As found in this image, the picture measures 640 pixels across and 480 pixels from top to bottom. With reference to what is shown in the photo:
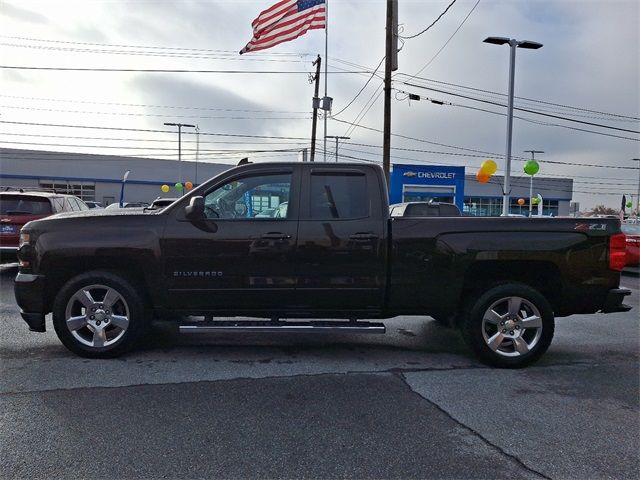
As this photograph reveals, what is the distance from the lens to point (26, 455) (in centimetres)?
306

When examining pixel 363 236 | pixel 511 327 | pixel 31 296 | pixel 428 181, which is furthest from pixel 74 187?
pixel 511 327

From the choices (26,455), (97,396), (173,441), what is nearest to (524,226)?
(173,441)

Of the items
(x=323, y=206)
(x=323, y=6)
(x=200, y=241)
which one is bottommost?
(x=200, y=241)

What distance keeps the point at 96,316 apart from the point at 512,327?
418cm

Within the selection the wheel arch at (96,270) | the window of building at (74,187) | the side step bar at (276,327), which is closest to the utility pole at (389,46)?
the side step bar at (276,327)

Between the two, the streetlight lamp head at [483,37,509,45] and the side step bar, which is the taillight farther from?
Answer: the streetlight lamp head at [483,37,509,45]

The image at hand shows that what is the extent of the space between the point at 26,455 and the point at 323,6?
1602cm

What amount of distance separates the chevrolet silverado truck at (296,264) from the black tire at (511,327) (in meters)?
0.01

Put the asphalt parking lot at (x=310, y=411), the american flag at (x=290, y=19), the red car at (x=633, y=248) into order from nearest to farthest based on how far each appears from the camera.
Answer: the asphalt parking lot at (x=310, y=411), the red car at (x=633, y=248), the american flag at (x=290, y=19)

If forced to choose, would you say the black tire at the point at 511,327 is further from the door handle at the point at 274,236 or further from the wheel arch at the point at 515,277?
the door handle at the point at 274,236

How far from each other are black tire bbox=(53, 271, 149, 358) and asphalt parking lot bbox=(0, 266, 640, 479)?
0.16 meters

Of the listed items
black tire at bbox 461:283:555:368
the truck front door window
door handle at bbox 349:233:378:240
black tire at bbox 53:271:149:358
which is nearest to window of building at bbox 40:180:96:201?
black tire at bbox 53:271:149:358

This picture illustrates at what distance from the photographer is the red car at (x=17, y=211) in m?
9.85

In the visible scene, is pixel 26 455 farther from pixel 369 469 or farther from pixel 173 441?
pixel 369 469
